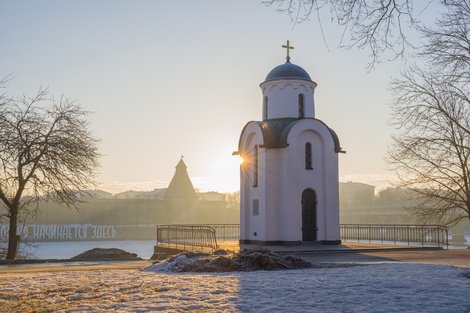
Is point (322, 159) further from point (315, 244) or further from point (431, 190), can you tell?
point (431, 190)

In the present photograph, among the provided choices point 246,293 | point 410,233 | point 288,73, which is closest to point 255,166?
point 288,73

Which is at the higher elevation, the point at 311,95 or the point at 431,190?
the point at 311,95

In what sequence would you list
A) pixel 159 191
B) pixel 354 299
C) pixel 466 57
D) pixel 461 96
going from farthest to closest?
pixel 159 191, pixel 461 96, pixel 466 57, pixel 354 299

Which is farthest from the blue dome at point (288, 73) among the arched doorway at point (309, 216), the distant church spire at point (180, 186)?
the distant church spire at point (180, 186)

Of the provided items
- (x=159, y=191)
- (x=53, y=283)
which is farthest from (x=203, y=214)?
(x=53, y=283)

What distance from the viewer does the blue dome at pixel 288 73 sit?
26.7 meters

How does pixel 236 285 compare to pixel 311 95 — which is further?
pixel 311 95

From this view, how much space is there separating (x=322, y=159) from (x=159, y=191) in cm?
15234

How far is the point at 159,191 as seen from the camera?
174 metres

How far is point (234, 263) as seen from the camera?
1130cm

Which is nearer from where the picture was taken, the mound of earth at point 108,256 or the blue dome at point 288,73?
the mound of earth at point 108,256

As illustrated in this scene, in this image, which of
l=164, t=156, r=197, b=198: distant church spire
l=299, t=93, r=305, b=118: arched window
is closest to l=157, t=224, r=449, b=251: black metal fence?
l=299, t=93, r=305, b=118: arched window

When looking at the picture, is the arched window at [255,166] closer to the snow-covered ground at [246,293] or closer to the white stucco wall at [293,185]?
the white stucco wall at [293,185]

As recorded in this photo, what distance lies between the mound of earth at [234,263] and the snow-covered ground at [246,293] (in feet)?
4.62
